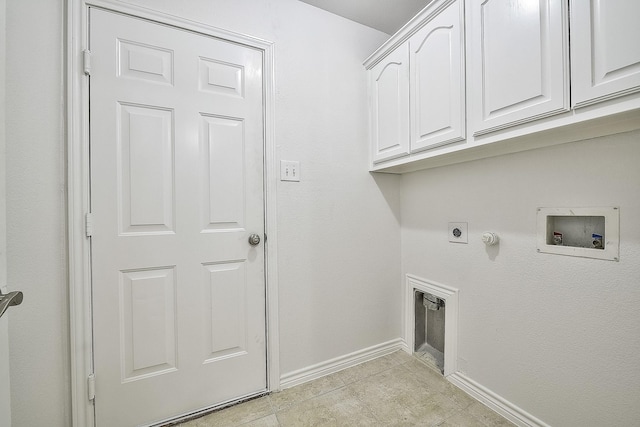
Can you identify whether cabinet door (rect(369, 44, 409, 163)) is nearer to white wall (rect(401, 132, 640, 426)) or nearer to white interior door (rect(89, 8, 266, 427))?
white wall (rect(401, 132, 640, 426))

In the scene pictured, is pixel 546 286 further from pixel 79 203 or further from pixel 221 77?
pixel 79 203

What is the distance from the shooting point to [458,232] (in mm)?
1579

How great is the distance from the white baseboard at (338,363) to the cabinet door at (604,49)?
1.76 metres

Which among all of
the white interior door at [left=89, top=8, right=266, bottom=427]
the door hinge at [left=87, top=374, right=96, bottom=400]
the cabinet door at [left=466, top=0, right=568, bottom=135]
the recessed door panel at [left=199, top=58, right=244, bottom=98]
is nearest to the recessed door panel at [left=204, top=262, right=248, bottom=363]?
the white interior door at [left=89, top=8, right=266, bottom=427]

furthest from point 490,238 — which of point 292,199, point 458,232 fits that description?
point 292,199

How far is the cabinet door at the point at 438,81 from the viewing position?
125 centimetres

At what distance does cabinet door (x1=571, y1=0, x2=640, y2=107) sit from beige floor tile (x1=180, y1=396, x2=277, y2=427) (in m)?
1.93

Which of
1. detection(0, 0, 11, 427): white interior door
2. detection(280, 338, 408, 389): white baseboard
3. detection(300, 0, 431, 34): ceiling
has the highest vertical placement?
detection(300, 0, 431, 34): ceiling

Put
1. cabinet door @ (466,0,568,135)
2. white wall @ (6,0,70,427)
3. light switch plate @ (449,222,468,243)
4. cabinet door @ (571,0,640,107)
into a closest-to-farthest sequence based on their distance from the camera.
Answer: cabinet door @ (571,0,640,107)
cabinet door @ (466,0,568,135)
white wall @ (6,0,70,427)
light switch plate @ (449,222,468,243)

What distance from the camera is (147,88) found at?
129 centimetres

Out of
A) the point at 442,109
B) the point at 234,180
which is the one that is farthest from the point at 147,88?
the point at 442,109

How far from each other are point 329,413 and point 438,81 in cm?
182

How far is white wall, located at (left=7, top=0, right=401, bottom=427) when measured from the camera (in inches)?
43.5

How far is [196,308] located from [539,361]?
5.58 ft
